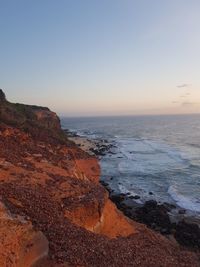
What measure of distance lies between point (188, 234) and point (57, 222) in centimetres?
1450

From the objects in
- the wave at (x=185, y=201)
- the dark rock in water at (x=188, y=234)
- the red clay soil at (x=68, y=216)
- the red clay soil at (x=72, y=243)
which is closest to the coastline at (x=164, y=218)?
the dark rock in water at (x=188, y=234)

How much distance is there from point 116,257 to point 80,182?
18.0 feet

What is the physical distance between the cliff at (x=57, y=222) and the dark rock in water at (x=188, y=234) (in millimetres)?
6048

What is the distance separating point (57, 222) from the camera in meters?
13.1

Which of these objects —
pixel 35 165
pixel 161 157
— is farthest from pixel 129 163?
pixel 35 165

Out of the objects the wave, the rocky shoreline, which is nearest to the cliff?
the rocky shoreline

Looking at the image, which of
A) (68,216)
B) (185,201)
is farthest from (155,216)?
(68,216)

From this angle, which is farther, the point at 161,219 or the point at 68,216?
the point at 161,219

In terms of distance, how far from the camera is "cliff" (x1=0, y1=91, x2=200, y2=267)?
11062 millimetres


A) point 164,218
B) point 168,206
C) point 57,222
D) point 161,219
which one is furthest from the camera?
point 168,206

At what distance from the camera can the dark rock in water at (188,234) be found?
24.3 meters

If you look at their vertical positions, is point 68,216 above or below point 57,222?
below

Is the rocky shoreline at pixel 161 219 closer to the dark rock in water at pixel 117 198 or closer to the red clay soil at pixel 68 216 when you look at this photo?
the dark rock in water at pixel 117 198

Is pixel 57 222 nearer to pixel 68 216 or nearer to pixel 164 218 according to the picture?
pixel 68 216
